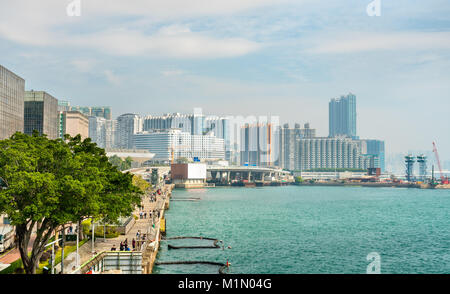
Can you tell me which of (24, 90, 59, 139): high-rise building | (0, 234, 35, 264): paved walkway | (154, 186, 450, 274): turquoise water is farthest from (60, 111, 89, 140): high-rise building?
(0, 234, 35, 264): paved walkway

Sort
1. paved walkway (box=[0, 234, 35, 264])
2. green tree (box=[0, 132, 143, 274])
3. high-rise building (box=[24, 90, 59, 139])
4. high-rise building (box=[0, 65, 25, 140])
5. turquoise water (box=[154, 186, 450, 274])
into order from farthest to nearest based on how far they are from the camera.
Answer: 1. high-rise building (box=[24, 90, 59, 139])
2. high-rise building (box=[0, 65, 25, 140])
3. turquoise water (box=[154, 186, 450, 274])
4. paved walkway (box=[0, 234, 35, 264])
5. green tree (box=[0, 132, 143, 274])

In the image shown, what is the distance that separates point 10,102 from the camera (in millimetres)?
86312

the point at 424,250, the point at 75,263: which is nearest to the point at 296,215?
the point at 424,250

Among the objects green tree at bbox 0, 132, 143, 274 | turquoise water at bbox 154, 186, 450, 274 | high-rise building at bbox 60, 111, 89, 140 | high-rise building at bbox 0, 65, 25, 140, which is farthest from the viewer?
high-rise building at bbox 60, 111, 89, 140

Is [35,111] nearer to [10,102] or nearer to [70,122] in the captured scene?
[10,102]

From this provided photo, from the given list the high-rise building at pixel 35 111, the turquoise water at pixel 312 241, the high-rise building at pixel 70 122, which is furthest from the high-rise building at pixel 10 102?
the high-rise building at pixel 70 122

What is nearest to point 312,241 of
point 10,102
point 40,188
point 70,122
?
point 40,188

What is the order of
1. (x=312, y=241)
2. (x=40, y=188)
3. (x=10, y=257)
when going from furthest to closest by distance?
(x=312, y=241) < (x=10, y=257) < (x=40, y=188)

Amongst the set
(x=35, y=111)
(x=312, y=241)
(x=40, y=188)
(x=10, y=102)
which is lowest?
(x=312, y=241)

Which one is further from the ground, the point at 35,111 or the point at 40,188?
the point at 35,111

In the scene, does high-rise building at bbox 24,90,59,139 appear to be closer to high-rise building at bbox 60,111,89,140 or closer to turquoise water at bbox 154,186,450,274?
turquoise water at bbox 154,186,450,274

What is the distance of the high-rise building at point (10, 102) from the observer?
82625 mm

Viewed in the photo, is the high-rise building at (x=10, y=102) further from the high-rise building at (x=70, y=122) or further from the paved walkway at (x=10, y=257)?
the high-rise building at (x=70, y=122)

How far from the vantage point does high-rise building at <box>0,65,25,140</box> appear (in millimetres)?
82625
